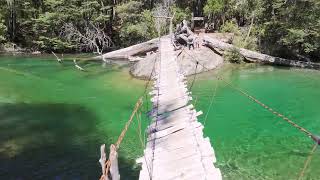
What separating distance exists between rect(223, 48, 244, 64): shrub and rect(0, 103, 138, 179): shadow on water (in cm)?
1294

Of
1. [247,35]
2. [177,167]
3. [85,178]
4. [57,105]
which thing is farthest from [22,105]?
[247,35]

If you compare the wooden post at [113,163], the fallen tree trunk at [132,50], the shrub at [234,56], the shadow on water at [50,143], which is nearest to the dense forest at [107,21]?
the shrub at [234,56]

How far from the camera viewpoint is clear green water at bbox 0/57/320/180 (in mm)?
12492

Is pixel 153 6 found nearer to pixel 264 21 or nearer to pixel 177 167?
pixel 264 21

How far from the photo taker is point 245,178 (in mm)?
11617

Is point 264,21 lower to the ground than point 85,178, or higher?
higher

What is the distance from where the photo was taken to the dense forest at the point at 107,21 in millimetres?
31719

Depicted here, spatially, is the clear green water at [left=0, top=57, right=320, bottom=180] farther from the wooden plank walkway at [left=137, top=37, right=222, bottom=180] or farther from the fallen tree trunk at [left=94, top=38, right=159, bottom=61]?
the fallen tree trunk at [left=94, top=38, right=159, bottom=61]

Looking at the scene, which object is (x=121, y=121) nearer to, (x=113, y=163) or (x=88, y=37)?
(x=113, y=163)

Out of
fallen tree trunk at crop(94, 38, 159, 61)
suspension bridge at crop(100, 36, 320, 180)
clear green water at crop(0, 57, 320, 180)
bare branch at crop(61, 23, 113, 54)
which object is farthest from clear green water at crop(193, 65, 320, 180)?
bare branch at crop(61, 23, 113, 54)

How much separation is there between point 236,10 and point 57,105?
21431 millimetres

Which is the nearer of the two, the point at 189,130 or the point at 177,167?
the point at 177,167

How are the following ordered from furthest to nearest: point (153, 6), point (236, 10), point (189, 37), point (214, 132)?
1. point (153, 6)
2. point (236, 10)
3. point (189, 37)
4. point (214, 132)

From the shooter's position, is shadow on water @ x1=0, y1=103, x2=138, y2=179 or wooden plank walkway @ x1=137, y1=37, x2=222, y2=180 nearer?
wooden plank walkway @ x1=137, y1=37, x2=222, y2=180
